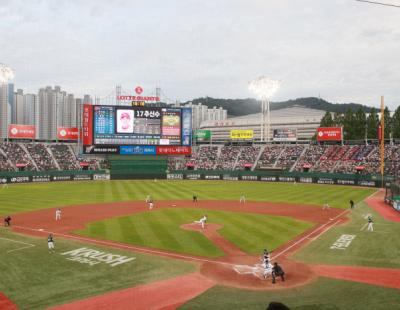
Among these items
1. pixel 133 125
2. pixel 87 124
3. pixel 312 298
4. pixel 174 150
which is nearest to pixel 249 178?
pixel 174 150

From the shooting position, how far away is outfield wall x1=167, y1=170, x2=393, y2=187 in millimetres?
75250

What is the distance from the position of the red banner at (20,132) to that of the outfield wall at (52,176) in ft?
66.4

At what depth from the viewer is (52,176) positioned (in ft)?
284

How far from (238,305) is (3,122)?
13687cm

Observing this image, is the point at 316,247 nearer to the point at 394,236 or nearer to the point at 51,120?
the point at 394,236

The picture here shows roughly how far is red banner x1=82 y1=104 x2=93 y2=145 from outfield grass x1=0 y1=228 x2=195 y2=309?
63080 mm

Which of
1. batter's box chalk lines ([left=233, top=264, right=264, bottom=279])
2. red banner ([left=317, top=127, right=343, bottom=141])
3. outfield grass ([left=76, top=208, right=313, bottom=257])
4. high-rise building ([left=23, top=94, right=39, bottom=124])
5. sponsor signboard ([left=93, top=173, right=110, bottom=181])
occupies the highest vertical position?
high-rise building ([left=23, top=94, right=39, bottom=124])

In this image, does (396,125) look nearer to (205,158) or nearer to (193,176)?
(205,158)

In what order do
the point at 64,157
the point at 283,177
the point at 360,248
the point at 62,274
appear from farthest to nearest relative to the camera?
the point at 64,157 → the point at 283,177 → the point at 360,248 → the point at 62,274

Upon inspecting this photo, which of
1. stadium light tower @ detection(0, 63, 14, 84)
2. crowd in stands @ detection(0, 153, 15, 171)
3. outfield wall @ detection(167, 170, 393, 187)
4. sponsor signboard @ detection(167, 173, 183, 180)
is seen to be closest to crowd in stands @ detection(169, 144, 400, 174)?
outfield wall @ detection(167, 170, 393, 187)

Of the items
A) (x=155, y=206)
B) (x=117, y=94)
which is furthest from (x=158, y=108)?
(x=155, y=206)

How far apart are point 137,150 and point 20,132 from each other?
34283 mm

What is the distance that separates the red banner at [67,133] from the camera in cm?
10444

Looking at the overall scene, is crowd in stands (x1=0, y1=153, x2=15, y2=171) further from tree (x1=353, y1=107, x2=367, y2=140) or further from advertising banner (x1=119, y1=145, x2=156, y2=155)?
tree (x1=353, y1=107, x2=367, y2=140)
